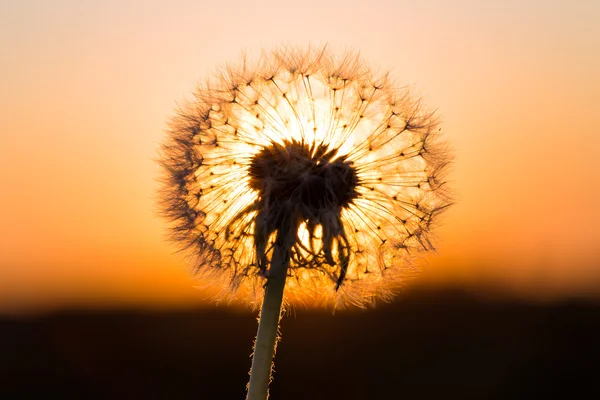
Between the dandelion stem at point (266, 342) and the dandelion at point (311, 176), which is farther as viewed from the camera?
the dandelion at point (311, 176)

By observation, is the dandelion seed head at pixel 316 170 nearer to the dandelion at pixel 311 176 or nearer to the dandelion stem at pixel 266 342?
the dandelion at pixel 311 176

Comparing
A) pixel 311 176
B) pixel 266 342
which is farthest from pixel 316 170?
pixel 266 342

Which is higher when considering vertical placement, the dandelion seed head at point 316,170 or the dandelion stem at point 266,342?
the dandelion seed head at point 316,170

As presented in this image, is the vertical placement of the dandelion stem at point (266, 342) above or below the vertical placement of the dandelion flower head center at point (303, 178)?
below

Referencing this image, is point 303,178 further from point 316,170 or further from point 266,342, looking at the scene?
point 266,342

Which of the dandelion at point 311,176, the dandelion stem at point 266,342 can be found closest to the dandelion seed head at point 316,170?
the dandelion at point 311,176

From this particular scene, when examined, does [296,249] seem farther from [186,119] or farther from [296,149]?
[186,119]

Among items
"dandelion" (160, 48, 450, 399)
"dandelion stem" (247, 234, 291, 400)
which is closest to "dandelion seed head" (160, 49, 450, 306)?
"dandelion" (160, 48, 450, 399)

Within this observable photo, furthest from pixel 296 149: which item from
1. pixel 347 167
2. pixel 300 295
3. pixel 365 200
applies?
pixel 300 295
